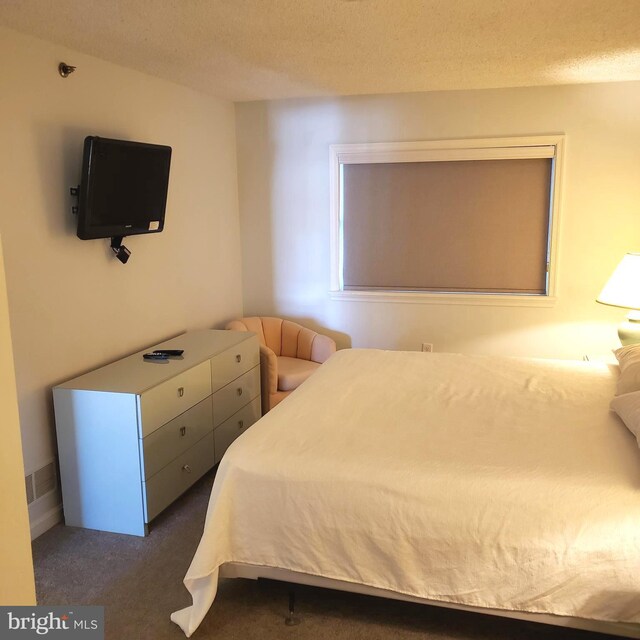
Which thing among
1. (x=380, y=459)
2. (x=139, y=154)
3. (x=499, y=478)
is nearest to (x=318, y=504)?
(x=380, y=459)

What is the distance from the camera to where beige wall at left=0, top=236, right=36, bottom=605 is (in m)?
1.13

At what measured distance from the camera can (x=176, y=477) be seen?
10.7 feet

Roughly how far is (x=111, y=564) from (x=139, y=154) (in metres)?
2.07

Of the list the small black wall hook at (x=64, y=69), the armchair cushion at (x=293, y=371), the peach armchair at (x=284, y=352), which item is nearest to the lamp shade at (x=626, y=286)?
the peach armchair at (x=284, y=352)

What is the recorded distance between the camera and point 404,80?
13.4ft

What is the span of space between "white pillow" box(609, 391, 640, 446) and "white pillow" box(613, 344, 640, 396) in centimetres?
14

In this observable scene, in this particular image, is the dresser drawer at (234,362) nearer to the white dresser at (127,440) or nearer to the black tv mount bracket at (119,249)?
the white dresser at (127,440)

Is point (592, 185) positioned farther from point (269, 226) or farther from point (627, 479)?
point (627, 479)

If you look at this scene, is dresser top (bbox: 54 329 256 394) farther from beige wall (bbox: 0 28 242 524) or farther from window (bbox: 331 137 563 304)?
window (bbox: 331 137 563 304)

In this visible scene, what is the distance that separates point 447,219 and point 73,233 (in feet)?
8.74

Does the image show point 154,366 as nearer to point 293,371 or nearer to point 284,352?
point 293,371

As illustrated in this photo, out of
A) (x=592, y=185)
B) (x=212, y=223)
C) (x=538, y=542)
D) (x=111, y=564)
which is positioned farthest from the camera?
(x=212, y=223)

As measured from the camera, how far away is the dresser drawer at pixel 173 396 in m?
2.99

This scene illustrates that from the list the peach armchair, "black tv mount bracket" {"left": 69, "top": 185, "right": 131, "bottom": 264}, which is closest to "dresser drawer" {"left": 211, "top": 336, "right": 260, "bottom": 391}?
the peach armchair
